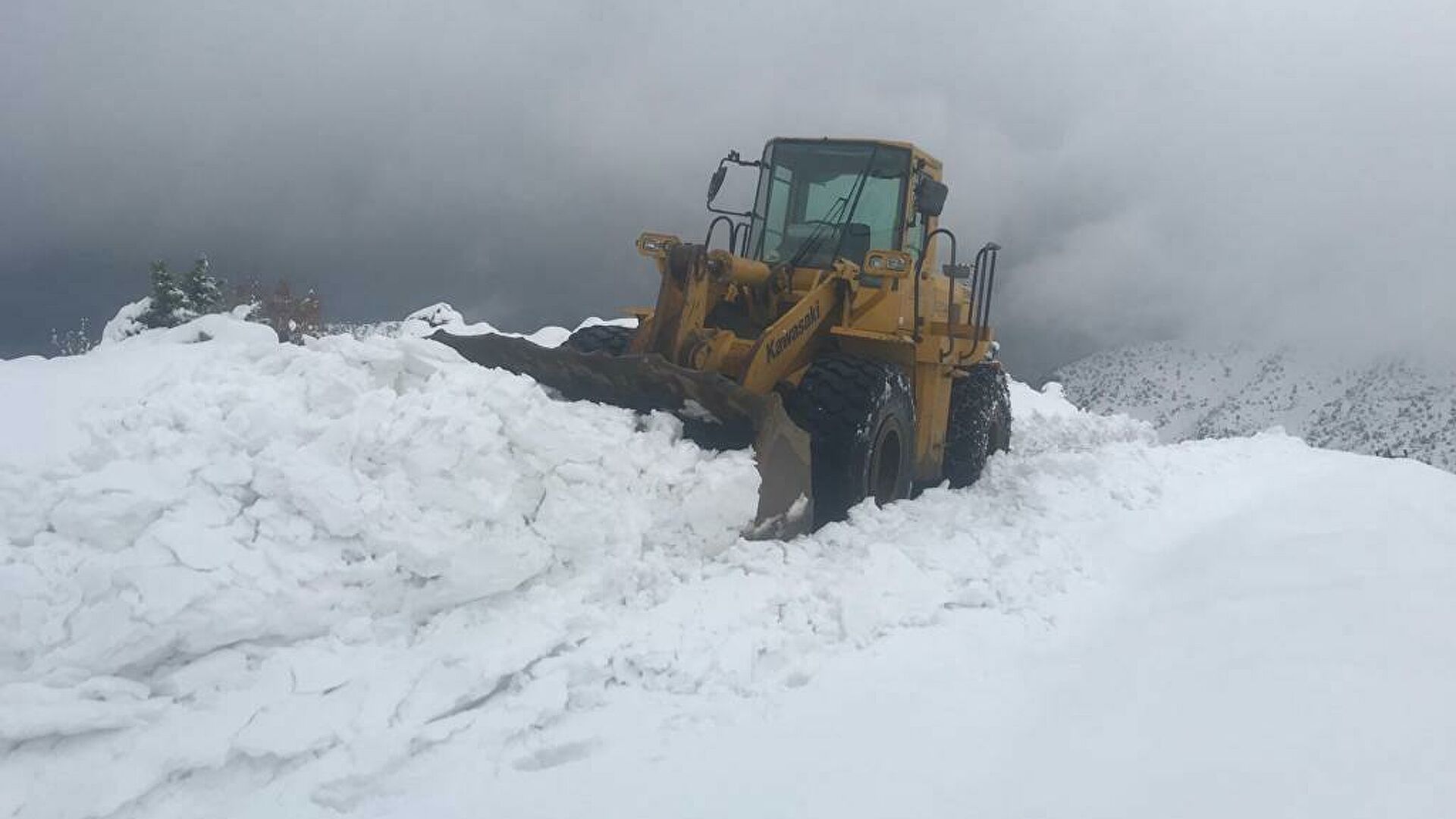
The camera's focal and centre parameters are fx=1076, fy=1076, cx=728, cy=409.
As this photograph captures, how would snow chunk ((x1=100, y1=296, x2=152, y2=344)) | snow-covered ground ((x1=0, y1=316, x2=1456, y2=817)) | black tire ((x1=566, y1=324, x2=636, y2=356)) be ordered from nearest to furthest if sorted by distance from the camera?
snow-covered ground ((x1=0, y1=316, x2=1456, y2=817))
black tire ((x1=566, y1=324, x2=636, y2=356))
snow chunk ((x1=100, y1=296, x2=152, y2=344))

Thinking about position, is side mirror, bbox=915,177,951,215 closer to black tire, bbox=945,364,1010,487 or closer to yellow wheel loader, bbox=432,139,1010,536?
yellow wheel loader, bbox=432,139,1010,536

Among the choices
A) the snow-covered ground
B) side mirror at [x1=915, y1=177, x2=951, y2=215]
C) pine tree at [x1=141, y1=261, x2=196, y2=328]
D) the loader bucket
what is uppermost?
pine tree at [x1=141, y1=261, x2=196, y2=328]

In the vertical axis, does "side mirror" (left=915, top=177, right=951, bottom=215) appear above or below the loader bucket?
above

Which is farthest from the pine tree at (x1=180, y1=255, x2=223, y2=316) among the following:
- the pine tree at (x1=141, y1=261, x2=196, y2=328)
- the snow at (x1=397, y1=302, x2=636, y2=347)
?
the snow at (x1=397, y1=302, x2=636, y2=347)

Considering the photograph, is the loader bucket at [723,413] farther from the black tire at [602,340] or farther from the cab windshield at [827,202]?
the cab windshield at [827,202]

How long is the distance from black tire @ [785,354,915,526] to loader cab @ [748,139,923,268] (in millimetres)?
1144

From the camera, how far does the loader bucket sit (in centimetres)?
574

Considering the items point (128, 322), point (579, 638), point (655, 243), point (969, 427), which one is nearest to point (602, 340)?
point (655, 243)

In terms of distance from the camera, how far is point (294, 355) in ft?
17.6

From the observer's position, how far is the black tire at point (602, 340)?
7695mm

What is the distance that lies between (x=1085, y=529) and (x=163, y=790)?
5470 millimetres

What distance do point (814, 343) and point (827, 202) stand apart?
1.39 metres

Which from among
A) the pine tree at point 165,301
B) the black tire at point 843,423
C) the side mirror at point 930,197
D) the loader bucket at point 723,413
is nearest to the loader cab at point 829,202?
the side mirror at point 930,197

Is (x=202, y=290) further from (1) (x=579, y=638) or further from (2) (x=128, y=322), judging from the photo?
Answer: (1) (x=579, y=638)
